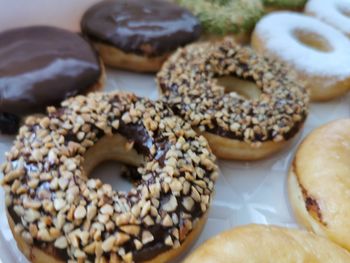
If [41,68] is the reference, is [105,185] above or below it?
below

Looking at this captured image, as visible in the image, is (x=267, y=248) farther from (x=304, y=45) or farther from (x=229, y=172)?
(x=304, y=45)

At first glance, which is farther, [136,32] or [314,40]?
[314,40]

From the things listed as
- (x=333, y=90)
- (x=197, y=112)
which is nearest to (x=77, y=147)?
(x=197, y=112)

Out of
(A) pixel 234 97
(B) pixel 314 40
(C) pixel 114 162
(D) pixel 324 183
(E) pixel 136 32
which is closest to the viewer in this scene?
(D) pixel 324 183

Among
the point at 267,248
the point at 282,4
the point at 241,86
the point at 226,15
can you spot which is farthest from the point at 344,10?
the point at 267,248

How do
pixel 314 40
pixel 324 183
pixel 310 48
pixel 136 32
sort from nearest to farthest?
pixel 324 183, pixel 136 32, pixel 310 48, pixel 314 40

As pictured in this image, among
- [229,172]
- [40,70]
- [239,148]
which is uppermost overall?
[40,70]

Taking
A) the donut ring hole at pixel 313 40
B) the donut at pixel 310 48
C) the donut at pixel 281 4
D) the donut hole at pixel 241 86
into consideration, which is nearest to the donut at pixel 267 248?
the donut hole at pixel 241 86

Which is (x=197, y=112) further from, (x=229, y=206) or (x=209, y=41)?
(x=209, y=41)
